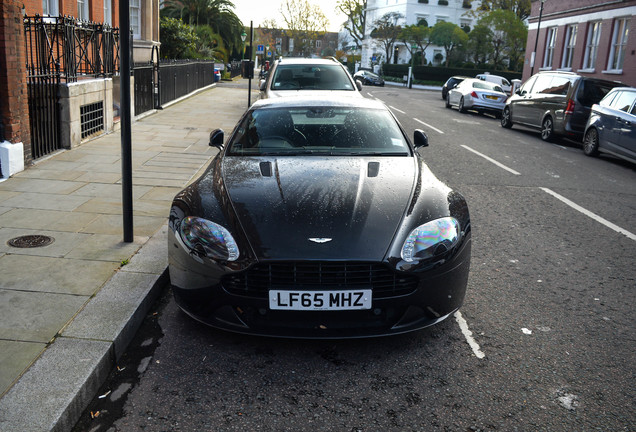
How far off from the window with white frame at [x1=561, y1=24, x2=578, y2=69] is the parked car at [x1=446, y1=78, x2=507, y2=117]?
8.72m

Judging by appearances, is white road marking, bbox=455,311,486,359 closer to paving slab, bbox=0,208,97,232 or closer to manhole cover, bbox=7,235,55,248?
manhole cover, bbox=7,235,55,248

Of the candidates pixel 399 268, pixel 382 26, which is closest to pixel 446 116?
pixel 399 268

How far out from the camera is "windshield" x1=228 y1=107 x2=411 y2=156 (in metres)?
5.12

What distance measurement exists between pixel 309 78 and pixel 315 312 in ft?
29.8

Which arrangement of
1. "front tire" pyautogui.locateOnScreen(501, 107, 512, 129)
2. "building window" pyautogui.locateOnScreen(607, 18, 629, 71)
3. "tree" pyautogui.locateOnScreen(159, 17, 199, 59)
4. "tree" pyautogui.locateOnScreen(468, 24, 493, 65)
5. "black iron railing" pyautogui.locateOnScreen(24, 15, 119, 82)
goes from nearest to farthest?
"black iron railing" pyautogui.locateOnScreen(24, 15, 119, 82) < "front tire" pyautogui.locateOnScreen(501, 107, 512, 129) < "building window" pyautogui.locateOnScreen(607, 18, 629, 71) < "tree" pyautogui.locateOnScreen(159, 17, 199, 59) < "tree" pyautogui.locateOnScreen(468, 24, 493, 65)

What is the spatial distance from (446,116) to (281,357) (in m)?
20.1

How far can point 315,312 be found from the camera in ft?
11.4

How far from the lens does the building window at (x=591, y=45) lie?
28.9 meters

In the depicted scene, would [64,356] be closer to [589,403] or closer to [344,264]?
[344,264]

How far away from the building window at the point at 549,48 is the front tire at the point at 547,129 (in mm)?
18719

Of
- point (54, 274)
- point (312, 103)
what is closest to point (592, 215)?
point (312, 103)

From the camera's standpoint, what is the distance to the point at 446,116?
74.2ft

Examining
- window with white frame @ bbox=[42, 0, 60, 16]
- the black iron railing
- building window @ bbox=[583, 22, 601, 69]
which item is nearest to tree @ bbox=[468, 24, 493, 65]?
building window @ bbox=[583, 22, 601, 69]

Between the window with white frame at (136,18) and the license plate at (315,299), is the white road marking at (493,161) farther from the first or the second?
the window with white frame at (136,18)
